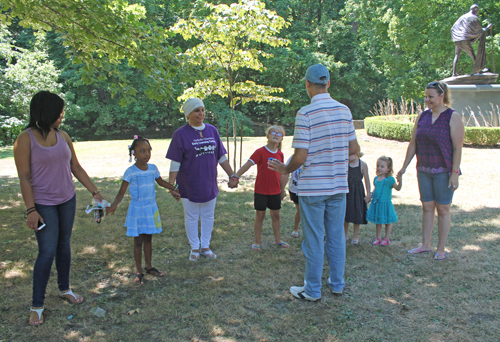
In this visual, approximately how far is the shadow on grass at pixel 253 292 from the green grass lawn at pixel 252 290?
1cm

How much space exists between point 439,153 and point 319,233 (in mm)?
1954

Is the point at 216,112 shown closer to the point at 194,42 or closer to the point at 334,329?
the point at 194,42

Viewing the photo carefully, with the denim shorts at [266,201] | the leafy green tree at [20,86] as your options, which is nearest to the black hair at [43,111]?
the denim shorts at [266,201]

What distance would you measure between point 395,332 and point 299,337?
0.79 metres

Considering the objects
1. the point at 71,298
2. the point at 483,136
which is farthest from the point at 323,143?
the point at 483,136

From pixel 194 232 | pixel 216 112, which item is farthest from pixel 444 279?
pixel 216 112

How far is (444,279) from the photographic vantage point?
4.07m

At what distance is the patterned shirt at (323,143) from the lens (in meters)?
3.42

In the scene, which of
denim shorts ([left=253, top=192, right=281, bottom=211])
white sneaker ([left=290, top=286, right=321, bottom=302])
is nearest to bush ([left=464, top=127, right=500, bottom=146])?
denim shorts ([left=253, top=192, right=281, bottom=211])

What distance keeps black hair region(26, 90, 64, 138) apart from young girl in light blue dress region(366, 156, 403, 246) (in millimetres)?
3824

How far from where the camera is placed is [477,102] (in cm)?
1364

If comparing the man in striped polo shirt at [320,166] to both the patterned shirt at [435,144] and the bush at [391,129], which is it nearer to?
the patterned shirt at [435,144]

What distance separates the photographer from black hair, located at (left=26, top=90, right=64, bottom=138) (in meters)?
3.23

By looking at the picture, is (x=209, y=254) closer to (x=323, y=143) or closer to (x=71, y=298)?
(x=71, y=298)
